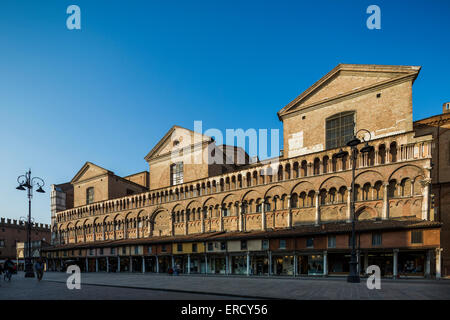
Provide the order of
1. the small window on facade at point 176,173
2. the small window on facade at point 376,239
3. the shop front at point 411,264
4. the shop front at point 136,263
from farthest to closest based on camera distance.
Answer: the small window on facade at point 176,173 → the shop front at point 136,263 → the small window on facade at point 376,239 → the shop front at point 411,264

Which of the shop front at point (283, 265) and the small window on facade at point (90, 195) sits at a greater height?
the small window on facade at point (90, 195)

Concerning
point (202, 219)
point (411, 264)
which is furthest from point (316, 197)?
point (202, 219)

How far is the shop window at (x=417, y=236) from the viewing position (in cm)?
2166

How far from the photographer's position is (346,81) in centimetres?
2998

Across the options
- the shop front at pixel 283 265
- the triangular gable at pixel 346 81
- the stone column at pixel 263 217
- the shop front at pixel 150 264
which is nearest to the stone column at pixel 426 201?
the triangular gable at pixel 346 81

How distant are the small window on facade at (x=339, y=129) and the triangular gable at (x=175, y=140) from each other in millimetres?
15516

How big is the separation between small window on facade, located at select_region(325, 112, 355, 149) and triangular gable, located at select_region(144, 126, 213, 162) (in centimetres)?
Answer: 1552

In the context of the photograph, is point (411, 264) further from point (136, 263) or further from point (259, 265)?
point (136, 263)

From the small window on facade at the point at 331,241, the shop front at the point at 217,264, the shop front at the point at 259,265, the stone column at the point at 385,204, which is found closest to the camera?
the stone column at the point at 385,204

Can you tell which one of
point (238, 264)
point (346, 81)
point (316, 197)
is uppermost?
point (346, 81)

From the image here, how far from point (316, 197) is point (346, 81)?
1206 centimetres

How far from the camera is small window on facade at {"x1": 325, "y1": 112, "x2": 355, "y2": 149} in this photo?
28938 millimetres

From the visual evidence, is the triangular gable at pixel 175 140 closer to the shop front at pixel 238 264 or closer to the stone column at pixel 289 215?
the stone column at pixel 289 215
